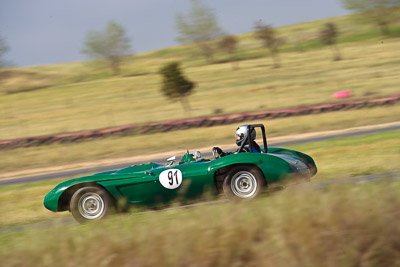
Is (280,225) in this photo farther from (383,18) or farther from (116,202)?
(383,18)

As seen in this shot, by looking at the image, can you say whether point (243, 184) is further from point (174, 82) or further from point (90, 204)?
point (174, 82)

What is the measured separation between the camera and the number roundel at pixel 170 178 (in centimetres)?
762

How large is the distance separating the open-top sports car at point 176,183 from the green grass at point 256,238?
7.79ft

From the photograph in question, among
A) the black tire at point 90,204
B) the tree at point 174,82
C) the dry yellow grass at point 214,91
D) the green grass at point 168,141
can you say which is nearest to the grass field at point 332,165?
the black tire at point 90,204

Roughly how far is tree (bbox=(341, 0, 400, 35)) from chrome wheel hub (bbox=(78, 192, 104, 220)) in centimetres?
6358

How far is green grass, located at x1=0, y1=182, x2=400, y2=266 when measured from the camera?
436 cm

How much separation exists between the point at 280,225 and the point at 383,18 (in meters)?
66.5

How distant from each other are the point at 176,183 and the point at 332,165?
5349 millimetres

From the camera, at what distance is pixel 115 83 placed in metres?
60.1

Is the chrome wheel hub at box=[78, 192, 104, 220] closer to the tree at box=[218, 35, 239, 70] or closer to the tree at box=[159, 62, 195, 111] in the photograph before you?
the tree at box=[159, 62, 195, 111]

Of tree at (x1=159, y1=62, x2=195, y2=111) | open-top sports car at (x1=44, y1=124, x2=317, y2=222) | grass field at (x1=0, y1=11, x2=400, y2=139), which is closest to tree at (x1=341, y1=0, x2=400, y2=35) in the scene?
grass field at (x1=0, y1=11, x2=400, y2=139)

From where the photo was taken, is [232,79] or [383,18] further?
[383,18]

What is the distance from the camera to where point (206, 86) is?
48.6m

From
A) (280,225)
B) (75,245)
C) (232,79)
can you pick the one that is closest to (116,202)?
(75,245)
